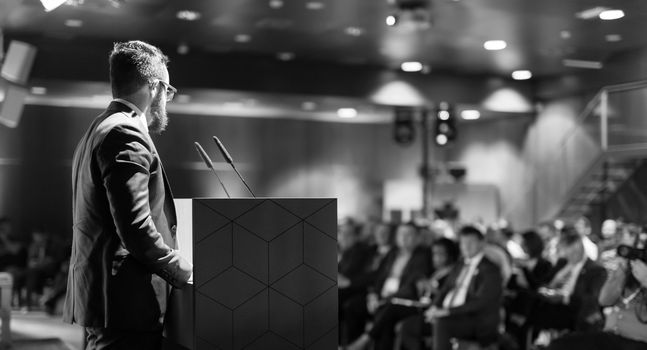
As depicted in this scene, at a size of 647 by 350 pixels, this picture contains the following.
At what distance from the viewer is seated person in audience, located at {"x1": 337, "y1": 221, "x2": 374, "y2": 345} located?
284 inches

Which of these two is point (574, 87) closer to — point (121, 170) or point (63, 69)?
point (63, 69)

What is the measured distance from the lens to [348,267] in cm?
784

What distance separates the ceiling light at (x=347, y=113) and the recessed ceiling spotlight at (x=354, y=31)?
12.2ft

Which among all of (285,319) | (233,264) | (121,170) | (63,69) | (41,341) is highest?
(63,69)

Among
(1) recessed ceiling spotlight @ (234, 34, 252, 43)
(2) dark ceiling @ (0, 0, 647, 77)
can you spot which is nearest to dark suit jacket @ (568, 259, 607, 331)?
(2) dark ceiling @ (0, 0, 647, 77)

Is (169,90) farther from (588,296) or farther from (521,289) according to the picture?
(521,289)

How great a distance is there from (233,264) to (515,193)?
13288mm

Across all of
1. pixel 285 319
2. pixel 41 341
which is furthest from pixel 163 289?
pixel 41 341

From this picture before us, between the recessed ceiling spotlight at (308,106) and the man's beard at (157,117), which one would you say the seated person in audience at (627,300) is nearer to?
the man's beard at (157,117)

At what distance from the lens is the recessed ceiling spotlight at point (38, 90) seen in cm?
1152

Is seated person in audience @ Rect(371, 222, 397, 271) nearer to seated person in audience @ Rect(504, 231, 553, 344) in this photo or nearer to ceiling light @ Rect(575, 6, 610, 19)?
seated person in audience @ Rect(504, 231, 553, 344)

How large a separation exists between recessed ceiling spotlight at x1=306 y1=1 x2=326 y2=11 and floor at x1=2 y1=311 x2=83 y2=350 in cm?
406

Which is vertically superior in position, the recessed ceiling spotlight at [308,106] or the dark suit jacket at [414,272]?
the recessed ceiling spotlight at [308,106]

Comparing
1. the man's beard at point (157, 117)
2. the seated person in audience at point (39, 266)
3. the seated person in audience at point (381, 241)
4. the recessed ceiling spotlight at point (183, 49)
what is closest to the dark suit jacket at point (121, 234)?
the man's beard at point (157, 117)
